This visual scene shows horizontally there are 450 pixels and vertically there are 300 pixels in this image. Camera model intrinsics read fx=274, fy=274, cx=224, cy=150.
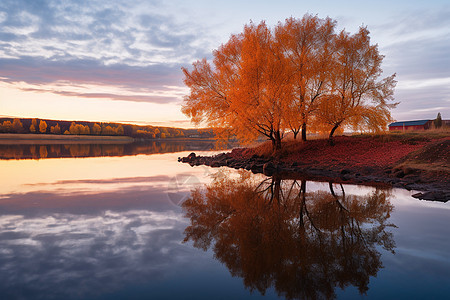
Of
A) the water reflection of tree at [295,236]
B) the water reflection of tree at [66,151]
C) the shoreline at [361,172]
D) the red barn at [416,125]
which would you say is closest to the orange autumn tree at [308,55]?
the shoreline at [361,172]

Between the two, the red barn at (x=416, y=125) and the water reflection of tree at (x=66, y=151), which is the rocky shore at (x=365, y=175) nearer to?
the water reflection of tree at (x=66, y=151)

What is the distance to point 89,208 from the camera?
10.8 metres

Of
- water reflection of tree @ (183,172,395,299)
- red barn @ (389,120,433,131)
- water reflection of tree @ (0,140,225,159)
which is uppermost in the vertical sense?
red barn @ (389,120,433,131)

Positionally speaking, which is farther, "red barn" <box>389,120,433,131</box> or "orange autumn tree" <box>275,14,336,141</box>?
"red barn" <box>389,120,433,131</box>

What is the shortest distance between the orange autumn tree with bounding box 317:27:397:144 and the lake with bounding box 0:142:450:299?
46.8ft

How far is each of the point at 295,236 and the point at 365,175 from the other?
1281 centimetres

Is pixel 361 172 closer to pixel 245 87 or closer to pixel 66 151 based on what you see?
pixel 245 87

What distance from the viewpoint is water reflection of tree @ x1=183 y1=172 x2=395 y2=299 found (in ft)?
17.5

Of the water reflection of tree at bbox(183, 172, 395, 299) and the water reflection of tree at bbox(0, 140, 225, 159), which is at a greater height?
the water reflection of tree at bbox(0, 140, 225, 159)

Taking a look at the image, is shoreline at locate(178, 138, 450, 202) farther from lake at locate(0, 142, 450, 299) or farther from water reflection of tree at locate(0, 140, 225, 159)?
water reflection of tree at locate(0, 140, 225, 159)

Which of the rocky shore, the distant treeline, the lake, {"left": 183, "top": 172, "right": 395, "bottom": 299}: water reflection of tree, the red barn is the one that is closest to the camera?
the lake

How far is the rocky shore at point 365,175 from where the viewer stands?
1336cm

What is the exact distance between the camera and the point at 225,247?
22.4ft

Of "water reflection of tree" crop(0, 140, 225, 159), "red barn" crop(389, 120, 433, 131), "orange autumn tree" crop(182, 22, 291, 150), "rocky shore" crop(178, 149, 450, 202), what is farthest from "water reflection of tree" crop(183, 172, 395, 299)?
"red barn" crop(389, 120, 433, 131)
